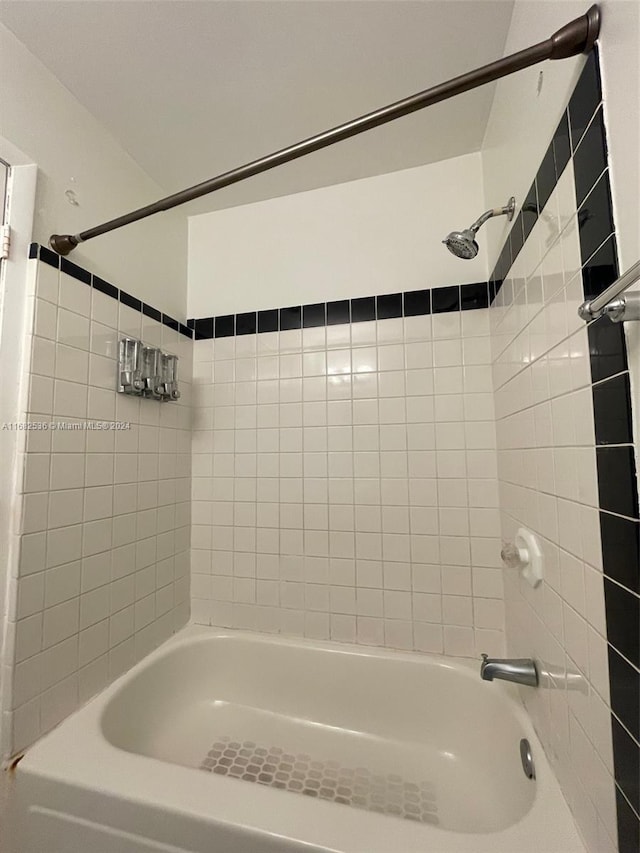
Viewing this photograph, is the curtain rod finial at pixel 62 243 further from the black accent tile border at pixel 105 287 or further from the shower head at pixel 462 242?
the shower head at pixel 462 242

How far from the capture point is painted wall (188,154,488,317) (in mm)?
1433

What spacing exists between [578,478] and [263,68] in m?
1.39

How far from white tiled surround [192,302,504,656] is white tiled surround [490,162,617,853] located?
28cm

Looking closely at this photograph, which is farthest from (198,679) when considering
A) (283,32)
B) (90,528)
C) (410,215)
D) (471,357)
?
(283,32)

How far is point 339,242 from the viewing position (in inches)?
60.4

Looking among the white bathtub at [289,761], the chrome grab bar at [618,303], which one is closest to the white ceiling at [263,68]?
the chrome grab bar at [618,303]

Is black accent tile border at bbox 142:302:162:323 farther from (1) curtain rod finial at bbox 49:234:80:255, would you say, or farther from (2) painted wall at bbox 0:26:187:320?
(1) curtain rod finial at bbox 49:234:80:255

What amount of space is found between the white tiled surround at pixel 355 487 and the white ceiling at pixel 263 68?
66 centimetres

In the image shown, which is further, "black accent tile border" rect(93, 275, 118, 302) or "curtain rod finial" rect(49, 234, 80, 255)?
"black accent tile border" rect(93, 275, 118, 302)

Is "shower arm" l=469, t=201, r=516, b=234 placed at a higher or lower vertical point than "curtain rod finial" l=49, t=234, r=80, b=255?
higher

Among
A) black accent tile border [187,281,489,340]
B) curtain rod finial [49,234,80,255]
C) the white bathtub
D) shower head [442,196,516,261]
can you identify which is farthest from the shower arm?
the white bathtub

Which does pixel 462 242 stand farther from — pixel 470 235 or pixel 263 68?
pixel 263 68

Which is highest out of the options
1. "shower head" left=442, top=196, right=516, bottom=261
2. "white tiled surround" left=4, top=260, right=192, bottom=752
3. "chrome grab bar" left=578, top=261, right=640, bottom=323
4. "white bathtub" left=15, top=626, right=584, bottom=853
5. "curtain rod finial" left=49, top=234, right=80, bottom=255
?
"shower head" left=442, top=196, right=516, bottom=261

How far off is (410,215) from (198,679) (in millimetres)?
1988
